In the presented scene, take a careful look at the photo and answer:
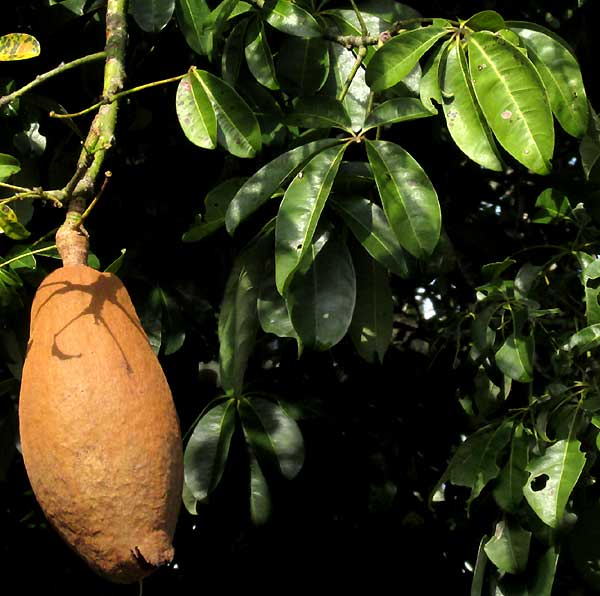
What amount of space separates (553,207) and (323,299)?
0.61m

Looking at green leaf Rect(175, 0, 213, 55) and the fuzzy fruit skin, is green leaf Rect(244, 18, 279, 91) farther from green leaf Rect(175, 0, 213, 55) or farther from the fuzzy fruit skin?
the fuzzy fruit skin

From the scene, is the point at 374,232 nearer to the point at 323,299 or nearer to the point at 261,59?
the point at 323,299

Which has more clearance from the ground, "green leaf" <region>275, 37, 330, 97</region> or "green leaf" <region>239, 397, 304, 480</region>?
"green leaf" <region>275, 37, 330, 97</region>

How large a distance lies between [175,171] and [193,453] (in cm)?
50

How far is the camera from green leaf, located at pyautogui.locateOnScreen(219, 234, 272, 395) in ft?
4.28

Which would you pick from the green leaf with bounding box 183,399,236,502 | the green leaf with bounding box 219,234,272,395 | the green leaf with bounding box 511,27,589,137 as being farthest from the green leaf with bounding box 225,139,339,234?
the green leaf with bounding box 183,399,236,502

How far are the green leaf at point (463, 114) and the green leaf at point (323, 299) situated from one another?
20cm

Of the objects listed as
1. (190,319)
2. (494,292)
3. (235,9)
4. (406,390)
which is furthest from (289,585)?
(235,9)

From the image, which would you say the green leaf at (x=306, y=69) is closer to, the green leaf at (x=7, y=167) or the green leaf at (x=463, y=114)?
the green leaf at (x=463, y=114)

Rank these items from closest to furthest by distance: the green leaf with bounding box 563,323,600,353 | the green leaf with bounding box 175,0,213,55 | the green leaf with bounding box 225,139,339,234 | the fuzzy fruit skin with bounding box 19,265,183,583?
1. the fuzzy fruit skin with bounding box 19,265,183,583
2. the green leaf with bounding box 225,139,339,234
3. the green leaf with bounding box 175,0,213,55
4. the green leaf with bounding box 563,323,600,353

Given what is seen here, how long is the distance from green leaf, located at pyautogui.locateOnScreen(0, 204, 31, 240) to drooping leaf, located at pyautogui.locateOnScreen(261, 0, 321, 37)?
1.35 feet

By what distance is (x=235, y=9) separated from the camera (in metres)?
1.24

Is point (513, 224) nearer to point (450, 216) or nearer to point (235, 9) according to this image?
point (450, 216)

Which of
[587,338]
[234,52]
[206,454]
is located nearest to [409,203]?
[234,52]
